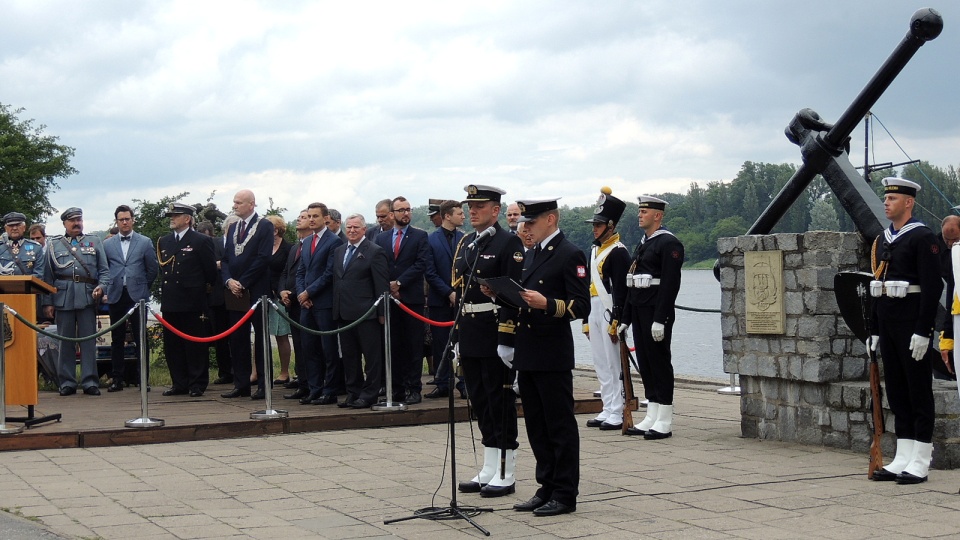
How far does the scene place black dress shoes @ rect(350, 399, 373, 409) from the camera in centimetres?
1102

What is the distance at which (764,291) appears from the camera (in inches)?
381

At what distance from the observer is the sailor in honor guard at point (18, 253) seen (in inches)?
498

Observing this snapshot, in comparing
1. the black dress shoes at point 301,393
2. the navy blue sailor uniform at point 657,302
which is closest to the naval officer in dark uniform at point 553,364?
the navy blue sailor uniform at point 657,302

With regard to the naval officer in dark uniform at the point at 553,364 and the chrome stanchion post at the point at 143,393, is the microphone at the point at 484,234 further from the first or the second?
the chrome stanchion post at the point at 143,393

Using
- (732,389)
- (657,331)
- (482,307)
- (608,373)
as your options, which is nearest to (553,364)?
(482,307)

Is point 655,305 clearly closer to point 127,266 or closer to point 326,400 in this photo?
point 326,400

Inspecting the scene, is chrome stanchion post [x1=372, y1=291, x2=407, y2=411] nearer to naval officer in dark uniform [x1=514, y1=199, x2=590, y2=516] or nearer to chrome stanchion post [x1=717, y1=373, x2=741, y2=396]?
naval officer in dark uniform [x1=514, y1=199, x2=590, y2=516]

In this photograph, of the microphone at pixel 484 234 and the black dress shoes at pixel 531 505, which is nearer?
the black dress shoes at pixel 531 505

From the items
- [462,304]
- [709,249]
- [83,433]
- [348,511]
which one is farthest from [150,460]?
[709,249]

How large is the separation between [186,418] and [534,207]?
4780 millimetres

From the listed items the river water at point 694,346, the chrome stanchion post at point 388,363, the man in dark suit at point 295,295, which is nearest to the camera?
the chrome stanchion post at point 388,363

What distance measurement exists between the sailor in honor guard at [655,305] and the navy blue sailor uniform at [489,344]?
8.55ft

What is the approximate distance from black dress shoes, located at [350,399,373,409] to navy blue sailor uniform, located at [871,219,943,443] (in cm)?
495

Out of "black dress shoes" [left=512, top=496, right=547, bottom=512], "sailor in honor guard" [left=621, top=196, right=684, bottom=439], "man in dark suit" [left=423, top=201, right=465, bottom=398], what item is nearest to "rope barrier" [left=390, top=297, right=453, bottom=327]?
"man in dark suit" [left=423, top=201, right=465, bottom=398]
